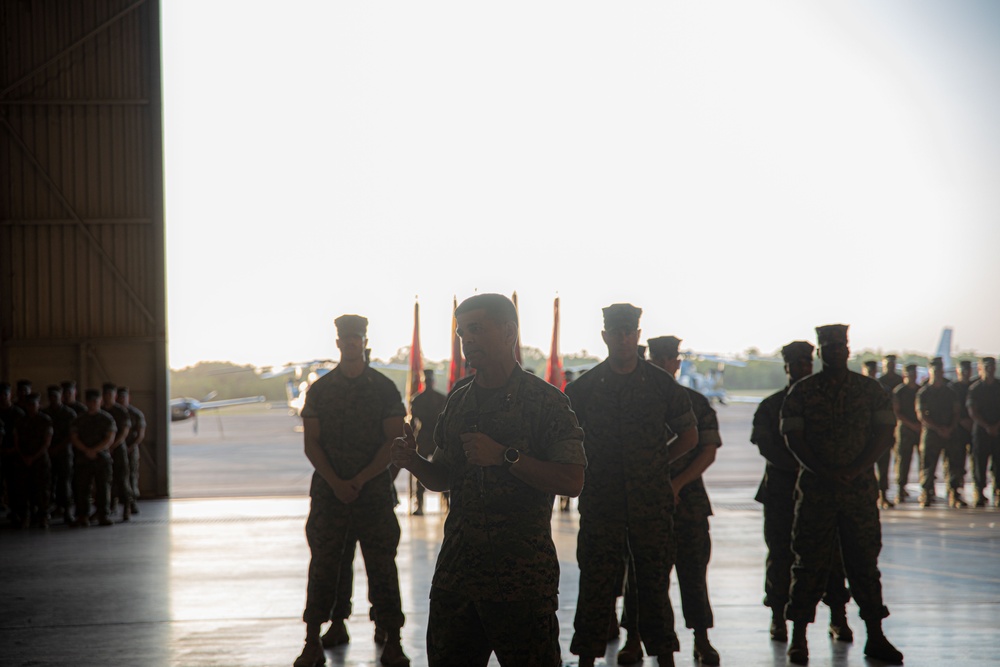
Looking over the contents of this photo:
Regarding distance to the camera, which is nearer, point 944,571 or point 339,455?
point 339,455

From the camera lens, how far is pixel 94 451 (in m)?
11.0

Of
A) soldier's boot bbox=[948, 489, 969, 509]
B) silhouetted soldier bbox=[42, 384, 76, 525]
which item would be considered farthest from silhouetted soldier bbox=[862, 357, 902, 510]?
silhouetted soldier bbox=[42, 384, 76, 525]

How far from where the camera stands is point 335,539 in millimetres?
4797

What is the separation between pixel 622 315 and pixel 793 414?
1.13 meters

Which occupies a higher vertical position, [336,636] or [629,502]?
[629,502]

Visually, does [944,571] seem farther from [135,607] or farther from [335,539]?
[135,607]

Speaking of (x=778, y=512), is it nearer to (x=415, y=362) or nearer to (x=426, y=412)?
(x=426, y=412)

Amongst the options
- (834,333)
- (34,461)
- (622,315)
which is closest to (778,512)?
(834,333)

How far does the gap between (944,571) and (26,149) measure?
1273 cm

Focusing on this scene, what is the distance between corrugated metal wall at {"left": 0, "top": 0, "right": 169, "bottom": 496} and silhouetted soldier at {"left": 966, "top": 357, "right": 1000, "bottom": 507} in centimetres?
1060

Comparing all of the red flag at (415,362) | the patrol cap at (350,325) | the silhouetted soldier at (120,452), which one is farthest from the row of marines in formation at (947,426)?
the silhouetted soldier at (120,452)

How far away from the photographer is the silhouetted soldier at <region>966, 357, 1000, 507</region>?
37.8ft

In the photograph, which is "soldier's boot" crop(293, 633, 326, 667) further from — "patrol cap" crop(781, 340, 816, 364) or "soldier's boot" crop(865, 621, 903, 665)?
"patrol cap" crop(781, 340, 816, 364)

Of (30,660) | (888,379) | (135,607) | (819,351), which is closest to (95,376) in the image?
(135,607)
